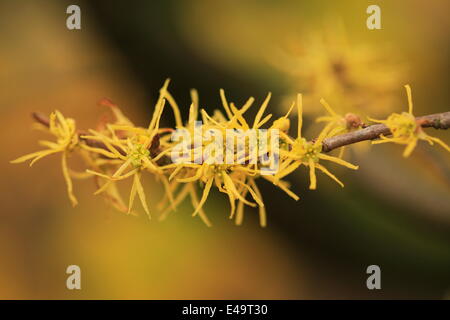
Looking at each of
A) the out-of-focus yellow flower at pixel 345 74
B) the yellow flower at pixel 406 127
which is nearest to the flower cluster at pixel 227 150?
the yellow flower at pixel 406 127

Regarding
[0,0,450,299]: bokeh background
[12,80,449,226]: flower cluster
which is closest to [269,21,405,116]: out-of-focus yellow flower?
[0,0,450,299]: bokeh background

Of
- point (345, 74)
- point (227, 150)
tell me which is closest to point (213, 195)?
point (345, 74)

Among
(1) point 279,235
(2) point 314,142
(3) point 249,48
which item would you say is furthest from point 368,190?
(2) point 314,142

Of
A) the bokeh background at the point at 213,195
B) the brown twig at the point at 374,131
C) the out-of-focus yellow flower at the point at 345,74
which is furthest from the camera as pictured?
the bokeh background at the point at 213,195

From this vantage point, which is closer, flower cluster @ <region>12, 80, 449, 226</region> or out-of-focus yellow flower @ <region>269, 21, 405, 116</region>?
flower cluster @ <region>12, 80, 449, 226</region>

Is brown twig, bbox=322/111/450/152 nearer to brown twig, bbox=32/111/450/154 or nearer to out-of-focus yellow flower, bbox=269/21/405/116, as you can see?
brown twig, bbox=32/111/450/154

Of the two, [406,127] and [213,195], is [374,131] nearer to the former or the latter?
[406,127]

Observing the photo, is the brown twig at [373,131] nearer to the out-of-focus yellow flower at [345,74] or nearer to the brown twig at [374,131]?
the brown twig at [374,131]

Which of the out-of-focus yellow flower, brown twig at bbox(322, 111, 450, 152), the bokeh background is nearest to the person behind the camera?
brown twig at bbox(322, 111, 450, 152)

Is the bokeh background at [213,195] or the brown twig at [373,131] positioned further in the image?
the bokeh background at [213,195]
